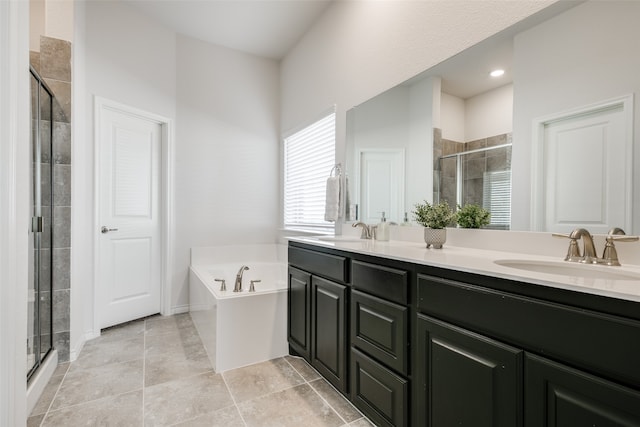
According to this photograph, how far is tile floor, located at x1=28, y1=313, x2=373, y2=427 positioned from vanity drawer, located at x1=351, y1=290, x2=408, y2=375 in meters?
0.45

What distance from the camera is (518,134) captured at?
1421mm

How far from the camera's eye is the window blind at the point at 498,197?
1.46 metres

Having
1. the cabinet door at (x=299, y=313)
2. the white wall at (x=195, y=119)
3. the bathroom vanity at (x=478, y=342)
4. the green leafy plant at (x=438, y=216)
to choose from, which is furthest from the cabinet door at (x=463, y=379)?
the white wall at (x=195, y=119)

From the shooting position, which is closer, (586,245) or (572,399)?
(572,399)

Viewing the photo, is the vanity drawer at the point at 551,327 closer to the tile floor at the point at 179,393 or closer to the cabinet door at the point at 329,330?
the cabinet door at the point at 329,330

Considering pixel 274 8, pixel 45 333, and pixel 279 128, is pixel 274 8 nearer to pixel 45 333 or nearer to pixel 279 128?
pixel 279 128

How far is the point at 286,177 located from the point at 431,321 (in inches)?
112

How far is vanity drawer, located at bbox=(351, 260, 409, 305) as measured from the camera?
1274 mm

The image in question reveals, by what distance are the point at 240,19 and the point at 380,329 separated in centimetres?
308

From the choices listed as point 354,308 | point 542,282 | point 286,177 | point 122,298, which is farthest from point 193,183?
point 542,282

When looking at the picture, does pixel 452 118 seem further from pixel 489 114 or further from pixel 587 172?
pixel 587 172

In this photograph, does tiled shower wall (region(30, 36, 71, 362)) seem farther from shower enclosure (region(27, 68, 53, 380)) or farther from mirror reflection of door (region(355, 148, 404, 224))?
mirror reflection of door (region(355, 148, 404, 224))

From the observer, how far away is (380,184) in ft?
7.47

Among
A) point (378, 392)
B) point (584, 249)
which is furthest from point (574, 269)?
point (378, 392)
